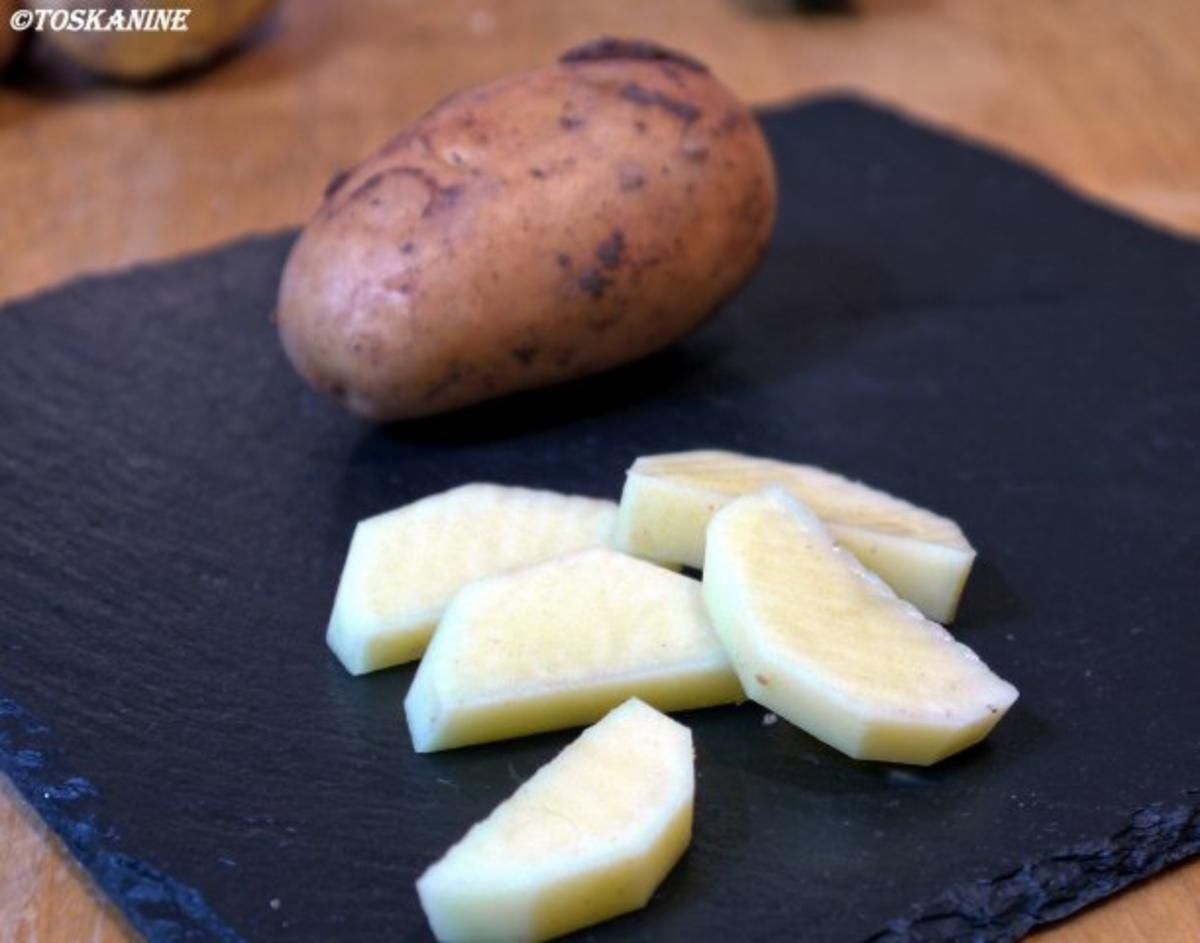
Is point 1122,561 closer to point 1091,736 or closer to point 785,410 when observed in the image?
point 1091,736

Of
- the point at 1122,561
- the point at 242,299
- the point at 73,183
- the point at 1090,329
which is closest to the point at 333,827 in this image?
the point at 1122,561

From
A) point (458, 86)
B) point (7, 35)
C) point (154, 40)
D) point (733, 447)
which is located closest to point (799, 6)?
point (458, 86)

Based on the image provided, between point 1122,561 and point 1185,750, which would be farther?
point 1122,561

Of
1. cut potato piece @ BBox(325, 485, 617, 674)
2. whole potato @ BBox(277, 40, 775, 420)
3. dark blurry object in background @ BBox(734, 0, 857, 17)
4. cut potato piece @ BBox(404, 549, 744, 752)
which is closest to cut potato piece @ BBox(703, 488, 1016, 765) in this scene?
cut potato piece @ BBox(404, 549, 744, 752)

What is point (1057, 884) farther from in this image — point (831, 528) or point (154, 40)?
point (154, 40)

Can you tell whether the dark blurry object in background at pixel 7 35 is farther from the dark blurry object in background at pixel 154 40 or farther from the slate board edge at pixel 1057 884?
the slate board edge at pixel 1057 884

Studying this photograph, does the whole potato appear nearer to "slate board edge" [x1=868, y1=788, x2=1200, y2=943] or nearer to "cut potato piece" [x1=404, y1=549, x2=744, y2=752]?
"cut potato piece" [x1=404, y1=549, x2=744, y2=752]

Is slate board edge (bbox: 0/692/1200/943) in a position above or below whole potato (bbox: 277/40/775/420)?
below
